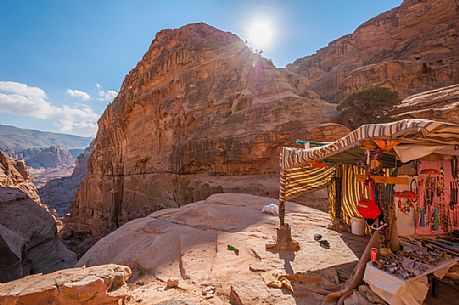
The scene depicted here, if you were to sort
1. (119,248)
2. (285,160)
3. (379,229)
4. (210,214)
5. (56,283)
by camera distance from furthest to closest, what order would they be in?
(210,214) → (119,248) → (285,160) → (379,229) → (56,283)

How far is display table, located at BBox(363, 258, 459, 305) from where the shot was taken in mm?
2881

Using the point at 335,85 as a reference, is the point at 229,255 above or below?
below

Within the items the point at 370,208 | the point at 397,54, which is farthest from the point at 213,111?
the point at 397,54

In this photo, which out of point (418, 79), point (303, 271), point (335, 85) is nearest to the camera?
point (303, 271)

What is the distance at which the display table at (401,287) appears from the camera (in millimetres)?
2881

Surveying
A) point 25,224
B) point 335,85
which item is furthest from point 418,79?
point 25,224

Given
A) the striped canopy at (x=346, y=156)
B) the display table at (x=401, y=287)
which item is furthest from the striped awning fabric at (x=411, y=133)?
the display table at (x=401, y=287)

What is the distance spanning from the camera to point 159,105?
26625 millimetres

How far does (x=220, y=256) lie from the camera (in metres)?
5.30

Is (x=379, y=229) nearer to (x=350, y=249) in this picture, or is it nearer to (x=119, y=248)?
(x=350, y=249)

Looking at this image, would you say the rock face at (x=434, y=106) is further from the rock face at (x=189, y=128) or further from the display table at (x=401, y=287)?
the display table at (x=401, y=287)

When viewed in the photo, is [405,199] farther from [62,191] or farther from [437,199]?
[62,191]

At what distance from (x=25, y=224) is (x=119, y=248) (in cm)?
1445

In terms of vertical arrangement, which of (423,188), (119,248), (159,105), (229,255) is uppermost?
(159,105)
